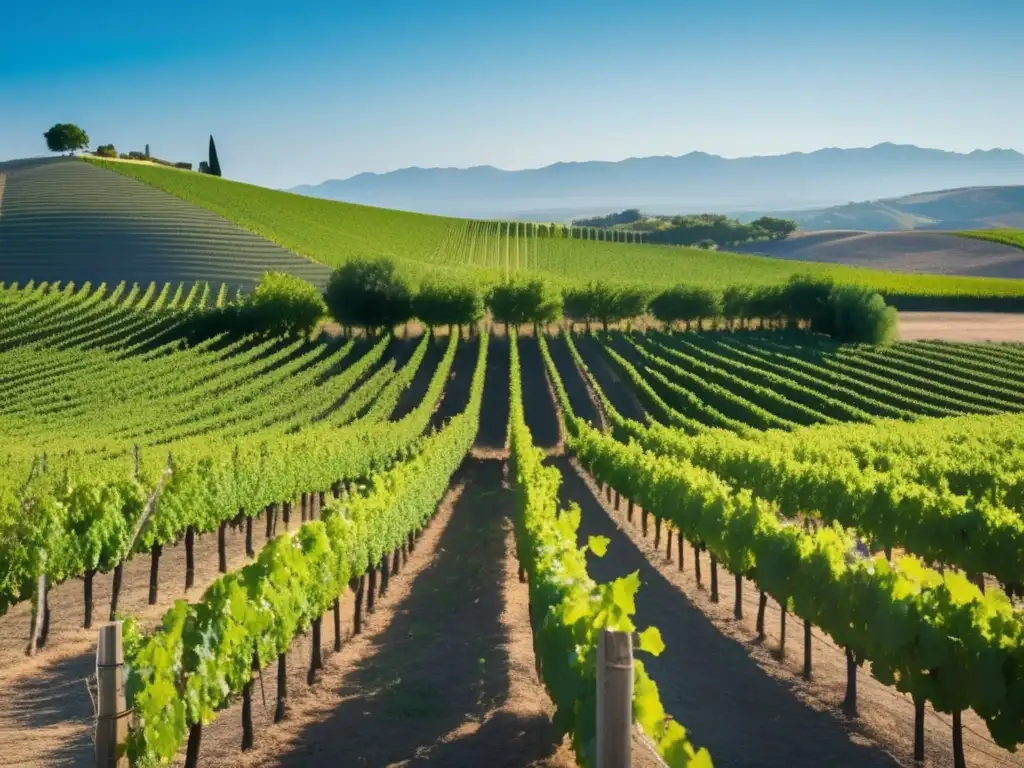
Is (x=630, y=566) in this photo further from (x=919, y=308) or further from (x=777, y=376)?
(x=919, y=308)

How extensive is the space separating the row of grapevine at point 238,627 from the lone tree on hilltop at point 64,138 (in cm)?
14897

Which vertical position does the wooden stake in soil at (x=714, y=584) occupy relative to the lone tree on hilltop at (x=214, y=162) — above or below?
below

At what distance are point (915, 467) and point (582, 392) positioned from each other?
32674mm

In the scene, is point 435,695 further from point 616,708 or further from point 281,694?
point 616,708

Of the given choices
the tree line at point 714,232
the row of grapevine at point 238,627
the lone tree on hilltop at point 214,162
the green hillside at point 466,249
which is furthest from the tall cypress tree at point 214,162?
the row of grapevine at point 238,627

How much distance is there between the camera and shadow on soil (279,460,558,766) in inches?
424

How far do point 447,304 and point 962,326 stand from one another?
4540cm

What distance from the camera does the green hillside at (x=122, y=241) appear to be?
292ft

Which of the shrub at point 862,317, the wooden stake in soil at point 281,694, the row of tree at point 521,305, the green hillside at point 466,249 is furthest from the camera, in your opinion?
the green hillside at point 466,249

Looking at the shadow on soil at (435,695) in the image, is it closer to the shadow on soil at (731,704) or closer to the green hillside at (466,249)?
the shadow on soil at (731,704)

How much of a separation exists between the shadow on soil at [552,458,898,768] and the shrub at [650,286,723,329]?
61283 mm

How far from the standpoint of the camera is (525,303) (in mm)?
76188

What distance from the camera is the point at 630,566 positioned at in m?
22.3

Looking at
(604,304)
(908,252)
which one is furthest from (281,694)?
(908,252)
